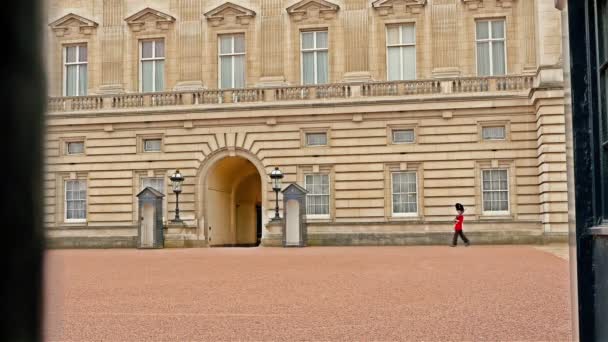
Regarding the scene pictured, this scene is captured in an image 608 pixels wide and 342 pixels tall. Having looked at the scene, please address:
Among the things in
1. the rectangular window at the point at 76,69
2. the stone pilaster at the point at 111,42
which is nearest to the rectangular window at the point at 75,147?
the rectangular window at the point at 76,69

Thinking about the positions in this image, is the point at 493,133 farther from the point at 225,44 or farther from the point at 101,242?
the point at 101,242

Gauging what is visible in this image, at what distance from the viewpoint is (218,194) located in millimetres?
30578

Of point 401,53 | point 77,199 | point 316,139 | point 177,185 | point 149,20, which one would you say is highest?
point 149,20

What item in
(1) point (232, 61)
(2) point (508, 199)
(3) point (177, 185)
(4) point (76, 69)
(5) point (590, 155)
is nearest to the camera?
(5) point (590, 155)

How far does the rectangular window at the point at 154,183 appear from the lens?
2911 cm

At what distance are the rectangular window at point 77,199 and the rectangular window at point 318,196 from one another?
8.79 m

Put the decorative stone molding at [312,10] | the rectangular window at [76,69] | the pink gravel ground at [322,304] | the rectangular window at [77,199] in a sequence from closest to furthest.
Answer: the pink gravel ground at [322,304]
the decorative stone molding at [312,10]
the rectangular window at [77,199]
the rectangular window at [76,69]

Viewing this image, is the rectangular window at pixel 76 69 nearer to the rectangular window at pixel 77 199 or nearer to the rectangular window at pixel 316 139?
the rectangular window at pixel 77 199

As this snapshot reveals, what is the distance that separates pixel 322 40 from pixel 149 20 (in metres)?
6.84

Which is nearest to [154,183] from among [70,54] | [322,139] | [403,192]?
[70,54]

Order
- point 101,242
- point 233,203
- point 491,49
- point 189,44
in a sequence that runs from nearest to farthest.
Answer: point 491,49, point 101,242, point 189,44, point 233,203

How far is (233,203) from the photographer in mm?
32906

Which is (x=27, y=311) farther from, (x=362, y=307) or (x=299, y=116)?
(x=299, y=116)

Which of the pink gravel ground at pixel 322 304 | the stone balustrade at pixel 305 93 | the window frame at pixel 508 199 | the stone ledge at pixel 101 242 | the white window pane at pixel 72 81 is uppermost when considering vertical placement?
the white window pane at pixel 72 81
